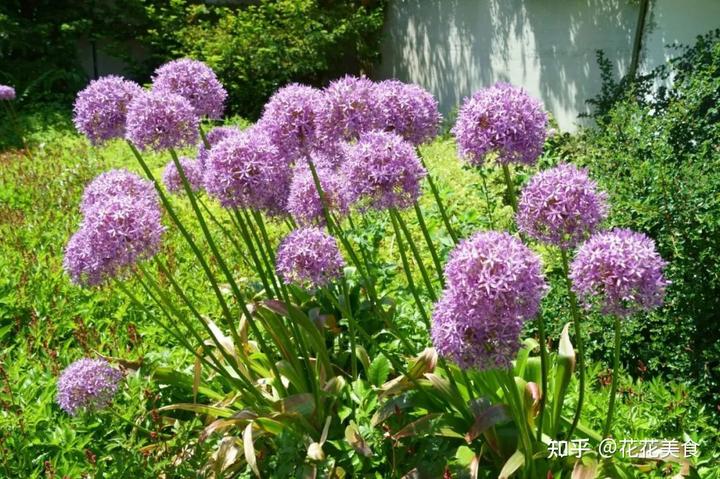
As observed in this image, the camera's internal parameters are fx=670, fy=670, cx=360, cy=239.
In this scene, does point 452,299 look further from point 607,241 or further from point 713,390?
point 713,390

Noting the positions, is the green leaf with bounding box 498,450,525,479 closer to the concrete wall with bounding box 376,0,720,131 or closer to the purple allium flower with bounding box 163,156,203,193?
the purple allium flower with bounding box 163,156,203,193

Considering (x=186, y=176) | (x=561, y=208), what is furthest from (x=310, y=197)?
(x=561, y=208)

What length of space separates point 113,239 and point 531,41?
368 inches

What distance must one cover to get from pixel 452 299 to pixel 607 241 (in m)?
0.48

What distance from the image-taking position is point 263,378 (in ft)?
10.2

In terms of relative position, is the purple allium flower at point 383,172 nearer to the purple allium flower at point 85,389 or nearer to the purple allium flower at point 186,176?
the purple allium flower at point 186,176

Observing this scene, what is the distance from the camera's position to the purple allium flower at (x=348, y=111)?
2.30 m

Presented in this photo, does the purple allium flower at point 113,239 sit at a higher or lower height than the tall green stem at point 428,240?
higher

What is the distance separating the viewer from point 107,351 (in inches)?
152

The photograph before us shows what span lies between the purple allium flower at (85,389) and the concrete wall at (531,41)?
702 centimetres

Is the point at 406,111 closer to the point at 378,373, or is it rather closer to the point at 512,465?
the point at 378,373

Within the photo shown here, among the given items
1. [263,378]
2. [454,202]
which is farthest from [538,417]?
[454,202]

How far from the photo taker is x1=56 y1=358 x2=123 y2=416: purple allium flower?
2.78 m

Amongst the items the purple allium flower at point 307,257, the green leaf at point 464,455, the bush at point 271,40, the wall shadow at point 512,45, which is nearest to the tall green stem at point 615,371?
the green leaf at point 464,455
